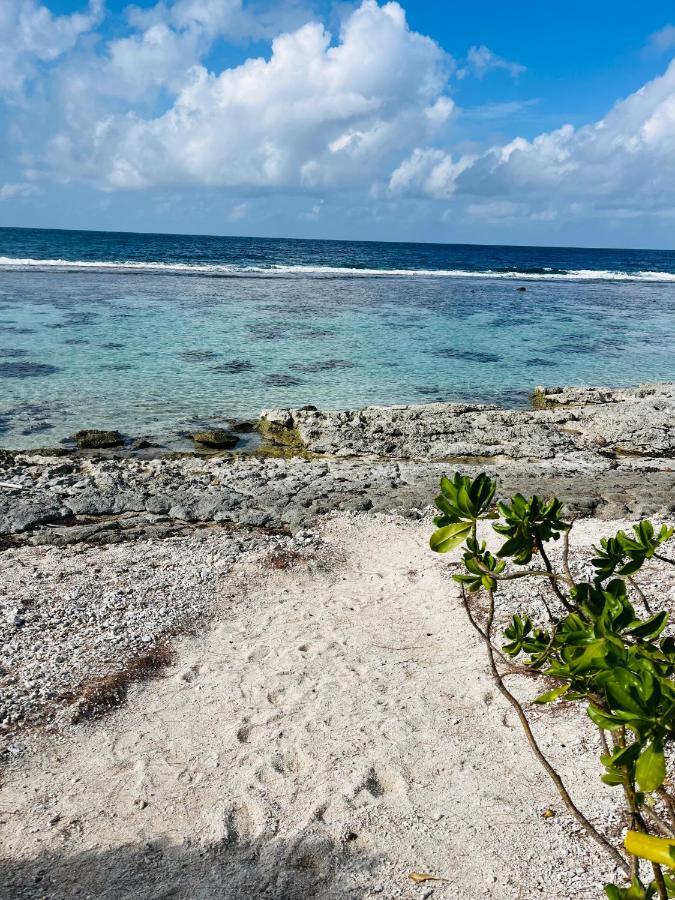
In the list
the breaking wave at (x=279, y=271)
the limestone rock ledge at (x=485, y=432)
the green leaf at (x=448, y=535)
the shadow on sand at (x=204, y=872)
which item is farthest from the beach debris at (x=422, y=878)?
the breaking wave at (x=279, y=271)

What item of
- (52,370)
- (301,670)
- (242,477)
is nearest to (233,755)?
(301,670)

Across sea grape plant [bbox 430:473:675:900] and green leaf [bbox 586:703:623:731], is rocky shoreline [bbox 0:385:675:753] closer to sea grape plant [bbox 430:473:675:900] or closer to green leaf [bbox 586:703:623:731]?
sea grape plant [bbox 430:473:675:900]

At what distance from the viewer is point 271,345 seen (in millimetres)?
20469

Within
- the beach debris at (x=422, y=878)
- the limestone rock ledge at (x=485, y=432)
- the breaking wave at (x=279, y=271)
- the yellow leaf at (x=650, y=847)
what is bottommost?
the beach debris at (x=422, y=878)

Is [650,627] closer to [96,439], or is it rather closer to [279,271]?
[96,439]

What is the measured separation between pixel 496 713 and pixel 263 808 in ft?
5.78

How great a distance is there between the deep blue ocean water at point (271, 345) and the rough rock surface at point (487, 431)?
2.18m

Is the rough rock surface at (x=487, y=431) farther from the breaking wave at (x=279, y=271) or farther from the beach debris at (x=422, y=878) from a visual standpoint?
the breaking wave at (x=279, y=271)

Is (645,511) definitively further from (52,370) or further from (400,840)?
(52,370)

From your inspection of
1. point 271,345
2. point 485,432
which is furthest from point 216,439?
point 271,345

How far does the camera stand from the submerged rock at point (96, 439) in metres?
11.2

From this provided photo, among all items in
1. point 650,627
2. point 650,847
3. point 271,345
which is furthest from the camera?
point 271,345

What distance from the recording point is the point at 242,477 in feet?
30.4

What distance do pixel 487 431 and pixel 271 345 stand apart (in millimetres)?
10424
